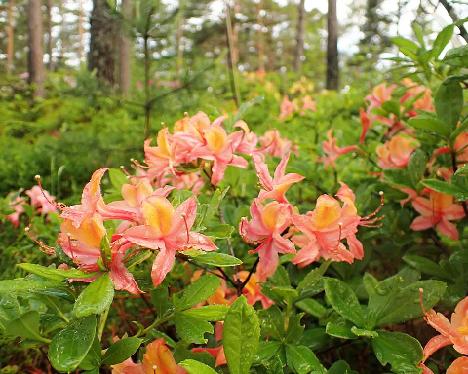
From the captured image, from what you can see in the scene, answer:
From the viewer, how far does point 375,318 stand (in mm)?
931

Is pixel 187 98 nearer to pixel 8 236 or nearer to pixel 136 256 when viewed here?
pixel 8 236

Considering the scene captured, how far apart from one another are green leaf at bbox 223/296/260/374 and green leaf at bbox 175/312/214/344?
0.39 ft

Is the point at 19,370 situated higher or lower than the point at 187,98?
lower

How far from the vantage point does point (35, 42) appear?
7941mm

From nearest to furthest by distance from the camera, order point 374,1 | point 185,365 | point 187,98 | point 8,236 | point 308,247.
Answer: point 185,365, point 308,247, point 8,236, point 187,98, point 374,1

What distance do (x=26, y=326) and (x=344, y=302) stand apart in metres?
0.56

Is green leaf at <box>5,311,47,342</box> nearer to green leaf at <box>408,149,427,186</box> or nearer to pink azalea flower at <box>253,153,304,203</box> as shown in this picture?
pink azalea flower at <box>253,153,304,203</box>

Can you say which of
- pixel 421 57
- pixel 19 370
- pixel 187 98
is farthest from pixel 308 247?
pixel 187 98

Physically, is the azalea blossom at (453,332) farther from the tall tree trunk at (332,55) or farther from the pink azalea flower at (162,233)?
the tall tree trunk at (332,55)

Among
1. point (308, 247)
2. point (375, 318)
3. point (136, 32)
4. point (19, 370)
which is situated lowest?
point (19, 370)

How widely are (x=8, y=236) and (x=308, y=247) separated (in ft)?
5.23

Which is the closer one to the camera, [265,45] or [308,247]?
[308,247]

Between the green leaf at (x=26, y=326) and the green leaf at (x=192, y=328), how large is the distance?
224 millimetres

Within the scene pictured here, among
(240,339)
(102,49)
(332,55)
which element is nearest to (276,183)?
(240,339)
